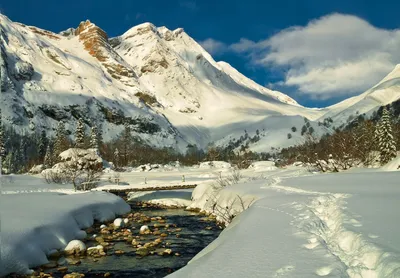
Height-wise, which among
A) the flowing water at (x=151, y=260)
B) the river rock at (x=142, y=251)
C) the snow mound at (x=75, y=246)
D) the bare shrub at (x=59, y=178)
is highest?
the bare shrub at (x=59, y=178)

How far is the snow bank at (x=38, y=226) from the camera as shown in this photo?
12797mm

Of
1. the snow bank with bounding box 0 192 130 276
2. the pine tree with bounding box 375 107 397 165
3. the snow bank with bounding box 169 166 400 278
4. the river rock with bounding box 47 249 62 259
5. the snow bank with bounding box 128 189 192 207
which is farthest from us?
the pine tree with bounding box 375 107 397 165

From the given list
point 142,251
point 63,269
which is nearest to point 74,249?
point 63,269

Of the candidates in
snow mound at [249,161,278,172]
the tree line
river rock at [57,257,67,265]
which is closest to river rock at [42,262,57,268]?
river rock at [57,257,67,265]

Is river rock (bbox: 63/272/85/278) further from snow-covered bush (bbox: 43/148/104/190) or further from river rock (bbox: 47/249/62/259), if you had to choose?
snow-covered bush (bbox: 43/148/104/190)

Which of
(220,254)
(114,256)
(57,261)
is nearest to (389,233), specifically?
(220,254)

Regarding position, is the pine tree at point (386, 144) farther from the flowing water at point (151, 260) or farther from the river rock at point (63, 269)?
the river rock at point (63, 269)

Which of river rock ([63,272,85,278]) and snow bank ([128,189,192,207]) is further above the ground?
snow bank ([128,189,192,207])

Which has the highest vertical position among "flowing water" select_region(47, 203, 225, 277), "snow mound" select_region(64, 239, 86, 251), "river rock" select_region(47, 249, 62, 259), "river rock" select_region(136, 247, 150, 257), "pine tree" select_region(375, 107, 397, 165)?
"pine tree" select_region(375, 107, 397, 165)

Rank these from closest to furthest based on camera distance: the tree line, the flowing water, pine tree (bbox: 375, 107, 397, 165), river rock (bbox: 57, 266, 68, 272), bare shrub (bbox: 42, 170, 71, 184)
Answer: the flowing water
river rock (bbox: 57, 266, 68, 272)
the tree line
pine tree (bbox: 375, 107, 397, 165)
bare shrub (bbox: 42, 170, 71, 184)

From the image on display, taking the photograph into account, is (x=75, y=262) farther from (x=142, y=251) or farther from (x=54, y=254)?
(x=142, y=251)

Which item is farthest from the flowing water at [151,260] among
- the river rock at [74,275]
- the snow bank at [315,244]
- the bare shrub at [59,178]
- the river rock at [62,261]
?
A: the bare shrub at [59,178]

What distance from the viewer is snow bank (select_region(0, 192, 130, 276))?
12797 millimetres

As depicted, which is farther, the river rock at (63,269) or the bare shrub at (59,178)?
the bare shrub at (59,178)
